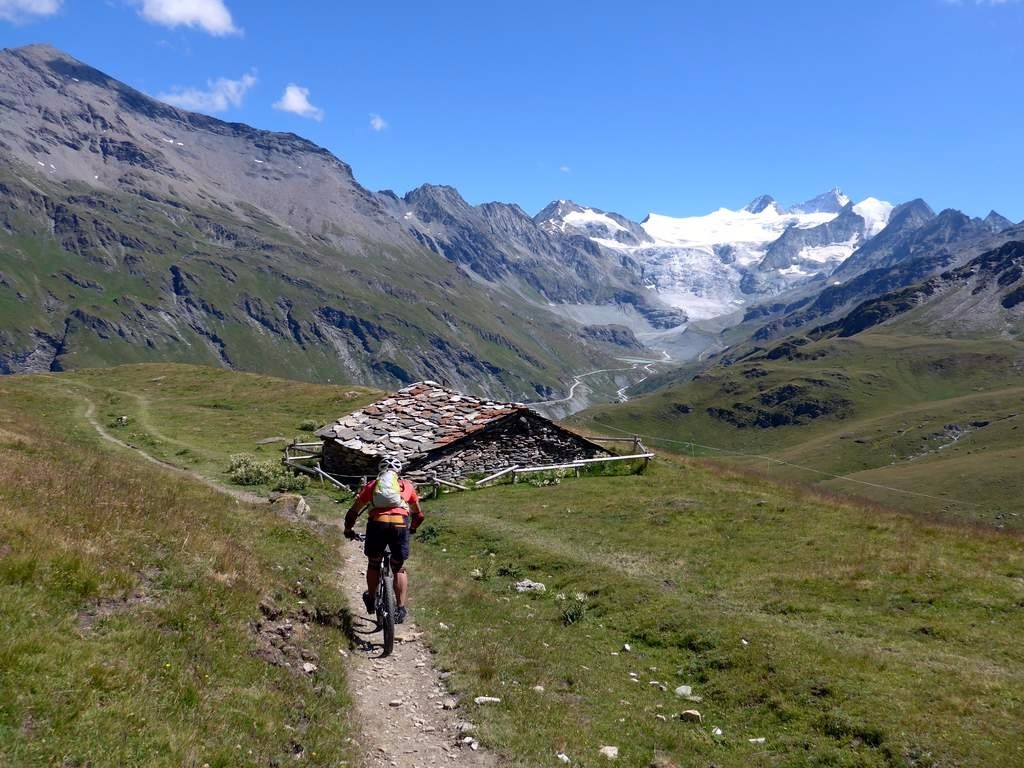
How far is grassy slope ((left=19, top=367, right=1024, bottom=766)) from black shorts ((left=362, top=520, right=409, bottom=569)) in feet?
7.69

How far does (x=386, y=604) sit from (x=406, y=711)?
271 centimetres

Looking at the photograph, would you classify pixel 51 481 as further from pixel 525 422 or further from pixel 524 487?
pixel 525 422

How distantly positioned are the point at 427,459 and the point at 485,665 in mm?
23018

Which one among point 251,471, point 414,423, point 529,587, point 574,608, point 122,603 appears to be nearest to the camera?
point 122,603

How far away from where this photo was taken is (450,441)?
3606 centimetres

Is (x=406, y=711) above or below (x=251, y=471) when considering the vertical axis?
below

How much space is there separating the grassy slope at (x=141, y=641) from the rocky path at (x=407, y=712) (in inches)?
21.3

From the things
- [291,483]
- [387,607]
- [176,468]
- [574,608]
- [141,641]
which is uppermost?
[176,468]

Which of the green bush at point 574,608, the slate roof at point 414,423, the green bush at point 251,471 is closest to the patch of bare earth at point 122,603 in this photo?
the green bush at point 574,608

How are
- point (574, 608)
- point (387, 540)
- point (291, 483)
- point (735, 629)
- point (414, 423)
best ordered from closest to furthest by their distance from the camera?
point (387, 540) < point (735, 629) < point (574, 608) < point (291, 483) < point (414, 423)

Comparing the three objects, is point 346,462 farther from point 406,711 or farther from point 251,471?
point 406,711

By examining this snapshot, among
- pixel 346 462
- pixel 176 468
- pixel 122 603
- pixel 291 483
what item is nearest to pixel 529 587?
pixel 122 603

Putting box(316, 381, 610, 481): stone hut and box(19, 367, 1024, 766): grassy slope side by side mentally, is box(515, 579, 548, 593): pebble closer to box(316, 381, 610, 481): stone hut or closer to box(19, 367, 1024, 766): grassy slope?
box(19, 367, 1024, 766): grassy slope

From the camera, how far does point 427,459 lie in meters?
35.7
